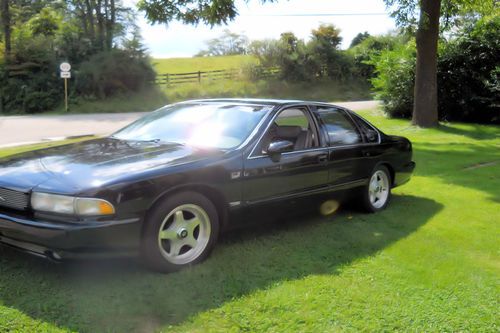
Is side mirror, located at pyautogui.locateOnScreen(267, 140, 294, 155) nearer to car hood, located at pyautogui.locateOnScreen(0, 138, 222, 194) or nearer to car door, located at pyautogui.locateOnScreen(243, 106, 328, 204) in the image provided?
car door, located at pyautogui.locateOnScreen(243, 106, 328, 204)

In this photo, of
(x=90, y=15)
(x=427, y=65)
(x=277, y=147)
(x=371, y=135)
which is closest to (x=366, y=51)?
(x=90, y=15)

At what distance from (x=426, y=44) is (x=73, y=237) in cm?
1423

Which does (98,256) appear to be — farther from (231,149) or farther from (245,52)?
(245,52)

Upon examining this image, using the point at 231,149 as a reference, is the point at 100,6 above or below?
above

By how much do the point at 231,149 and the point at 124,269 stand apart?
1.37m

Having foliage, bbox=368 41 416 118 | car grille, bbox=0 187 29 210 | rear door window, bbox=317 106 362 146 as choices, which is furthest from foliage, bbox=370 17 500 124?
car grille, bbox=0 187 29 210

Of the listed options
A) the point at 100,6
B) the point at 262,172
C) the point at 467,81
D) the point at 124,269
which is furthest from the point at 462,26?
the point at 100,6

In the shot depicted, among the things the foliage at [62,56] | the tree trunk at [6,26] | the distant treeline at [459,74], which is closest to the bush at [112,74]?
the foliage at [62,56]

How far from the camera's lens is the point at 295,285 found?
385cm

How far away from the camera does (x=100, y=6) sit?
120ft

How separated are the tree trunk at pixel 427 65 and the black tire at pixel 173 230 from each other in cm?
1249

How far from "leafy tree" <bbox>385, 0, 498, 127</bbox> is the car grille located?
43.9 ft

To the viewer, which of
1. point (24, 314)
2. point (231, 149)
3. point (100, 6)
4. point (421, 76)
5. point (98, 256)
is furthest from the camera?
point (100, 6)

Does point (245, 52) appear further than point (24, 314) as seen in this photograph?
Yes
